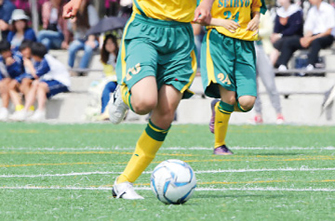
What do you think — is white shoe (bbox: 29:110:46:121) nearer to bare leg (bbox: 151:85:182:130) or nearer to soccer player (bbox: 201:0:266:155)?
soccer player (bbox: 201:0:266:155)

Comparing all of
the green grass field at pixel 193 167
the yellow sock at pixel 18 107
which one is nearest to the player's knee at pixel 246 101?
the green grass field at pixel 193 167

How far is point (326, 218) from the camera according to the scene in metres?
4.68

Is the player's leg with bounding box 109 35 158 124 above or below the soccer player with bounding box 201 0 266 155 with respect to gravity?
above

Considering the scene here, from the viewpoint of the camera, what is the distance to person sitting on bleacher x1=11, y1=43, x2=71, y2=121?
1648 centimetres

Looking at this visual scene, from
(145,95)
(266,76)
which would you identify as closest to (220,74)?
(145,95)

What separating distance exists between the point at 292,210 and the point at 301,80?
1195cm

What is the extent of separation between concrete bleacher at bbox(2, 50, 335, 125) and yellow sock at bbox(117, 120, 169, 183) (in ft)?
33.3

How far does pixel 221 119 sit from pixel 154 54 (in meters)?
3.37

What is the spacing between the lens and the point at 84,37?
18.8 m

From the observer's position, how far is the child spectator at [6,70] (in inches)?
663

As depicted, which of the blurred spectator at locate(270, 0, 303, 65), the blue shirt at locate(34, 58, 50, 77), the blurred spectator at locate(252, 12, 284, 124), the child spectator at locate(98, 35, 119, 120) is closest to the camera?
the blurred spectator at locate(252, 12, 284, 124)

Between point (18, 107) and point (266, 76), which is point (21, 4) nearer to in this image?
point (18, 107)

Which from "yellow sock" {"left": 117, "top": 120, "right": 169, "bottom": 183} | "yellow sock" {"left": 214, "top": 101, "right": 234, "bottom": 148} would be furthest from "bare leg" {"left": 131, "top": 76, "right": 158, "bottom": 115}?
"yellow sock" {"left": 214, "top": 101, "right": 234, "bottom": 148}

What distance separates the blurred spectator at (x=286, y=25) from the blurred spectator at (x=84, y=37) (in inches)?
165
